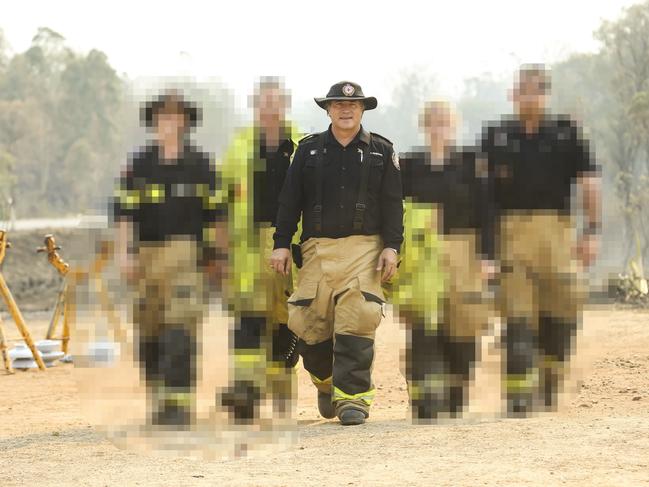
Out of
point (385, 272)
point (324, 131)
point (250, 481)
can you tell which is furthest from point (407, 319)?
point (250, 481)

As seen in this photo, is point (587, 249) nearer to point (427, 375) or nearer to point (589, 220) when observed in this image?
point (589, 220)

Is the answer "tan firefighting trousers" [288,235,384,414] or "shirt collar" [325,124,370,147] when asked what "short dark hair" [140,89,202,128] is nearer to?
"shirt collar" [325,124,370,147]

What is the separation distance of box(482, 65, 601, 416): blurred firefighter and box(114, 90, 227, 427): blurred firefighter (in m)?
2.12

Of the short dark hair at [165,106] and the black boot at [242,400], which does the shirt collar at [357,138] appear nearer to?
the short dark hair at [165,106]

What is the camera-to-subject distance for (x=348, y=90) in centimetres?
812

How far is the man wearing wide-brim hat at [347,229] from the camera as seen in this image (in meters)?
8.09

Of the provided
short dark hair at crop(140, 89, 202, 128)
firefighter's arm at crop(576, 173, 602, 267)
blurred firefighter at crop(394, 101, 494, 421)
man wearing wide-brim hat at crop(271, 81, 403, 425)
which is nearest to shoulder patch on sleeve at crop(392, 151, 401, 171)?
man wearing wide-brim hat at crop(271, 81, 403, 425)

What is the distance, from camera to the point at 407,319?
889cm

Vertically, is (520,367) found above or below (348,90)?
below

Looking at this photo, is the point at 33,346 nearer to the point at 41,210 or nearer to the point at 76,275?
the point at 76,275

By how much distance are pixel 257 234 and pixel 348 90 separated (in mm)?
1269

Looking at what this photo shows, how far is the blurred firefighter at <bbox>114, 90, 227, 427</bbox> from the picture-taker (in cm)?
792

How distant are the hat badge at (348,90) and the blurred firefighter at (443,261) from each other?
874mm

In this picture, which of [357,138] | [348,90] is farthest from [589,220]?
[348,90]
